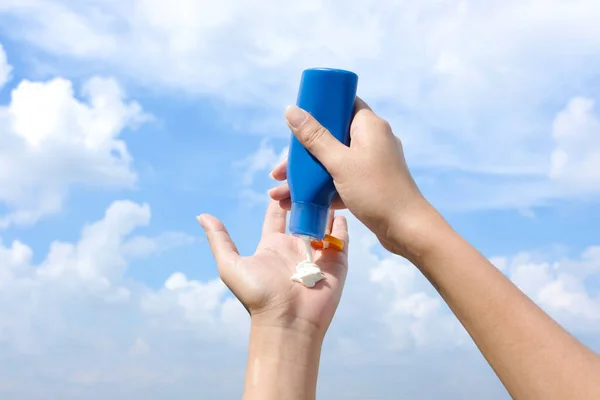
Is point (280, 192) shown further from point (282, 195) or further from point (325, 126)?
point (325, 126)

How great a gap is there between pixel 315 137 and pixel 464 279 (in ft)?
3.42

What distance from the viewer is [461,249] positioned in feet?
6.19

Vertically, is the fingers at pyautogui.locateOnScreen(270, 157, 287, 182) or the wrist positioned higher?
the fingers at pyautogui.locateOnScreen(270, 157, 287, 182)

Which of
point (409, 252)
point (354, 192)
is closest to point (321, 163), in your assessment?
point (354, 192)

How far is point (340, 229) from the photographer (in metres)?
3.47

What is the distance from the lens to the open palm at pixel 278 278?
2812 mm

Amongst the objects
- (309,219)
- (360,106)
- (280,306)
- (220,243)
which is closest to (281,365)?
(280,306)

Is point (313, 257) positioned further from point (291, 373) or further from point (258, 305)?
point (291, 373)

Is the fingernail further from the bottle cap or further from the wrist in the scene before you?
the wrist

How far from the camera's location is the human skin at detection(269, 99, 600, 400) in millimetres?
1641

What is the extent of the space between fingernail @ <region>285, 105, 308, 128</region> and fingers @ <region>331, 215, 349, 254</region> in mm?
890

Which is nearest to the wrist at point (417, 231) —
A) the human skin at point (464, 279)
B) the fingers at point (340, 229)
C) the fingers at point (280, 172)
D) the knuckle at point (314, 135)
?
the human skin at point (464, 279)

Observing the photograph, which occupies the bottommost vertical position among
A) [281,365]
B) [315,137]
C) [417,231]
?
[281,365]

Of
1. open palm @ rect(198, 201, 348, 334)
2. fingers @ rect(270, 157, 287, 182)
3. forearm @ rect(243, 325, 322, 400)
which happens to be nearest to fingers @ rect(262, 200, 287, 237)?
open palm @ rect(198, 201, 348, 334)
